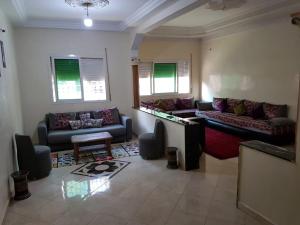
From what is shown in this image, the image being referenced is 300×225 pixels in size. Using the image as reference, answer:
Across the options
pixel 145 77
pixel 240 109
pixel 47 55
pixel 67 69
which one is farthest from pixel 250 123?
pixel 47 55

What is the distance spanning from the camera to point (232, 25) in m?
6.16

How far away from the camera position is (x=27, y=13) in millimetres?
4633

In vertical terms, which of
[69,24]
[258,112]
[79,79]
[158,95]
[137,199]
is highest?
[69,24]

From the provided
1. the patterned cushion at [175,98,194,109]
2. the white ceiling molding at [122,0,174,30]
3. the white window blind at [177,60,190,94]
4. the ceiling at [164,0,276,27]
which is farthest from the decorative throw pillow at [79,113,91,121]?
the white window blind at [177,60,190,94]

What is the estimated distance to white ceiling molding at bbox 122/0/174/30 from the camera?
3940 mm

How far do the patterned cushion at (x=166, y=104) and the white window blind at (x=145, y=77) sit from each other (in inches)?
20.6

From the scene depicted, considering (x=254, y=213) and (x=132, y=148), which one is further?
(x=132, y=148)

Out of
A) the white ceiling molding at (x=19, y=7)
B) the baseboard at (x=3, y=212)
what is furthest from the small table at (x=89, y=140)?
the white ceiling molding at (x=19, y=7)

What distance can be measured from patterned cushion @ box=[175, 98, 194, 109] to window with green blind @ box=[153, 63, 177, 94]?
0.46 meters

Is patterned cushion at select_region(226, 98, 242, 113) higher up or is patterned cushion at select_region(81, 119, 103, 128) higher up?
patterned cushion at select_region(226, 98, 242, 113)

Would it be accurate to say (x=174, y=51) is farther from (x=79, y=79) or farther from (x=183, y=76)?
(x=79, y=79)

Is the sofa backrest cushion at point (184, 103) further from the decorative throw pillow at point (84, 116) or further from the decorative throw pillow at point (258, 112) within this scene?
the decorative throw pillow at point (84, 116)

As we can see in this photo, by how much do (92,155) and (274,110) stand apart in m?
4.22

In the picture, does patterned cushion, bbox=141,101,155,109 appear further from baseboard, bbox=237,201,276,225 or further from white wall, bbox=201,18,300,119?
baseboard, bbox=237,201,276,225
